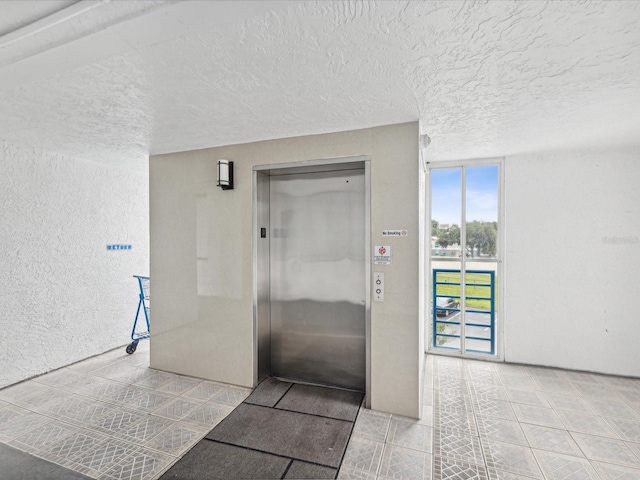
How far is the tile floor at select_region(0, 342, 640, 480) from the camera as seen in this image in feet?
6.76

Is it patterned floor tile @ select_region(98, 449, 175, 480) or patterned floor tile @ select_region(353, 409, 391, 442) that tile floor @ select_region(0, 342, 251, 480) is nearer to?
patterned floor tile @ select_region(98, 449, 175, 480)

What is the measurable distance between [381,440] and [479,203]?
9.57 ft

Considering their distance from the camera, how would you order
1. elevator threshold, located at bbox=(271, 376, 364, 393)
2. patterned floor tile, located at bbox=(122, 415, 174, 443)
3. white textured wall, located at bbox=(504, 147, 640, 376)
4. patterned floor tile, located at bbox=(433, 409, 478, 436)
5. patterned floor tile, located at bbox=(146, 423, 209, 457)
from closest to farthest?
patterned floor tile, located at bbox=(146, 423, 209, 457)
patterned floor tile, located at bbox=(122, 415, 174, 443)
patterned floor tile, located at bbox=(433, 409, 478, 436)
elevator threshold, located at bbox=(271, 376, 364, 393)
white textured wall, located at bbox=(504, 147, 640, 376)

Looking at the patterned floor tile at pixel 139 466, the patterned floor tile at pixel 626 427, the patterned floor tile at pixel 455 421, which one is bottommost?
the patterned floor tile at pixel 455 421

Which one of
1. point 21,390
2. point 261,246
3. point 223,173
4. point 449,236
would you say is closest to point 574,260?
point 449,236

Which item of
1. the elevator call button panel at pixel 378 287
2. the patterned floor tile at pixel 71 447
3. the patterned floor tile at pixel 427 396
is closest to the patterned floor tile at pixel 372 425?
the patterned floor tile at pixel 427 396

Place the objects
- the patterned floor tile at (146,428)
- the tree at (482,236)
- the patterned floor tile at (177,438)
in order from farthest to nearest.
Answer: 1. the tree at (482,236)
2. the patterned floor tile at (146,428)
3. the patterned floor tile at (177,438)

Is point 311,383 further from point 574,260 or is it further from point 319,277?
point 574,260

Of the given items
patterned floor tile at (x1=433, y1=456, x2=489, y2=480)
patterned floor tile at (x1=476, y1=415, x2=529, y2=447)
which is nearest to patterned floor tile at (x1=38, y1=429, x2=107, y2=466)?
patterned floor tile at (x1=433, y1=456, x2=489, y2=480)

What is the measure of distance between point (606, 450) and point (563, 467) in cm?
45

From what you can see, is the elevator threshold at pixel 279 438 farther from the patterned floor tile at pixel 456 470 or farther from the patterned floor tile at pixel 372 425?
the patterned floor tile at pixel 456 470

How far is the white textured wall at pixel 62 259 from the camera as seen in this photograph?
321 cm

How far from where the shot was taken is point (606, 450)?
221 cm

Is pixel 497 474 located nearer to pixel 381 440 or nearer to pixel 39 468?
pixel 381 440
